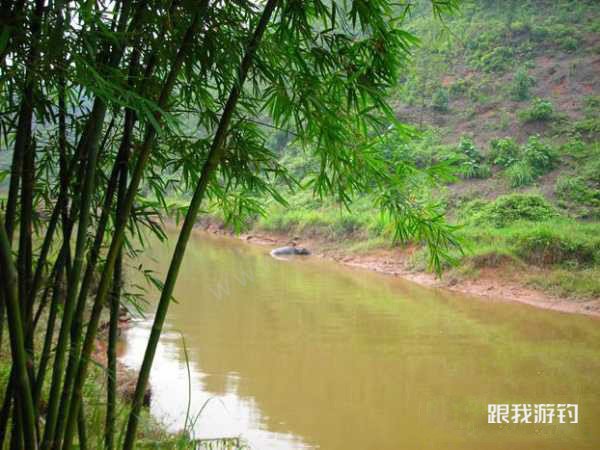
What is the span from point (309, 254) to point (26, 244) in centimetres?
1252

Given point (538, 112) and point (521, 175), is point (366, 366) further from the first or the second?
point (538, 112)

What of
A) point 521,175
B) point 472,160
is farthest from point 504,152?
point 521,175

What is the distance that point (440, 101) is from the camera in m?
18.0

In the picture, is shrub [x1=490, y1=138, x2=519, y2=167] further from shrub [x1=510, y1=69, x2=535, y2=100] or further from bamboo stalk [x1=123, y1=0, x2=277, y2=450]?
bamboo stalk [x1=123, y1=0, x2=277, y2=450]

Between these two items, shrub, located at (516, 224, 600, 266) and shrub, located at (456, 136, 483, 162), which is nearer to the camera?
shrub, located at (516, 224, 600, 266)

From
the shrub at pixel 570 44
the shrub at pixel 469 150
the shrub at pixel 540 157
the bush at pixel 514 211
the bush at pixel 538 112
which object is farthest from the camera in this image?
the shrub at pixel 570 44

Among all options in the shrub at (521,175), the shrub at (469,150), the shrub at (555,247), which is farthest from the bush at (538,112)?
the shrub at (555,247)

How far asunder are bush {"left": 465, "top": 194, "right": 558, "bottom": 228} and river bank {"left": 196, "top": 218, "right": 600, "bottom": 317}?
152 centimetres

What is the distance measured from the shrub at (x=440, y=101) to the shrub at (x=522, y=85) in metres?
2.02

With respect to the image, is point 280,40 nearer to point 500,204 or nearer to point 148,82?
point 148,82

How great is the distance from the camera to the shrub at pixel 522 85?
16344 mm

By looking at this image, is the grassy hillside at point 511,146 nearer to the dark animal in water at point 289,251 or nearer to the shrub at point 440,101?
the shrub at point 440,101

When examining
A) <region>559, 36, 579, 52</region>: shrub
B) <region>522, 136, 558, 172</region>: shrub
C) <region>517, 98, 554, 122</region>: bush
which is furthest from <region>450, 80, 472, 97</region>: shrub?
<region>522, 136, 558, 172</region>: shrub

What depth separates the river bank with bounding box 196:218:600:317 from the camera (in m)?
8.93
